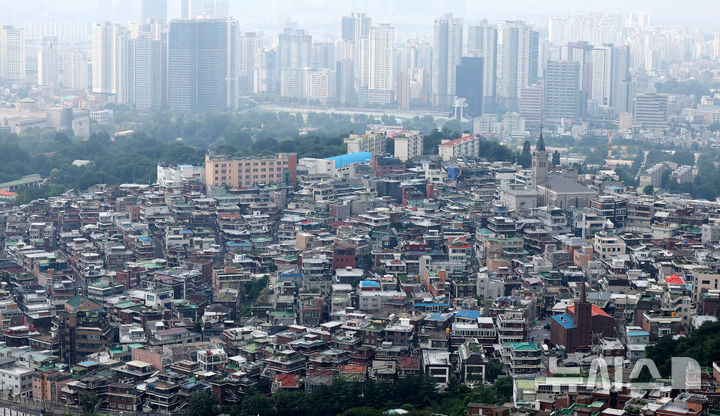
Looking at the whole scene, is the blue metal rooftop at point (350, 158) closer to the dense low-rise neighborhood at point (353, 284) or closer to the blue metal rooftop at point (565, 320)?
the dense low-rise neighborhood at point (353, 284)

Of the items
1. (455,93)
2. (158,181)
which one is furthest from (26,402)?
(455,93)

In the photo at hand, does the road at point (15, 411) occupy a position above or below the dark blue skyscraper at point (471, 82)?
below

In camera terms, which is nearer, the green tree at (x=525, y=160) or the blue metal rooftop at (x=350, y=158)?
the blue metal rooftop at (x=350, y=158)

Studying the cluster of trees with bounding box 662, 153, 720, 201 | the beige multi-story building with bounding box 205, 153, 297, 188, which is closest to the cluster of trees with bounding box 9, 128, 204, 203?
the beige multi-story building with bounding box 205, 153, 297, 188

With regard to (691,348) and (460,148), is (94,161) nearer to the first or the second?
(460,148)

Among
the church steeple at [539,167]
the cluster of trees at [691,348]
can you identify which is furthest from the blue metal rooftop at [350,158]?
the cluster of trees at [691,348]

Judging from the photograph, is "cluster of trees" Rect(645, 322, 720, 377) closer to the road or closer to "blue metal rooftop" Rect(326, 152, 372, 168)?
the road

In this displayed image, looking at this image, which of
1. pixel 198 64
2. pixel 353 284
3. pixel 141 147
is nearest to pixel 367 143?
pixel 141 147

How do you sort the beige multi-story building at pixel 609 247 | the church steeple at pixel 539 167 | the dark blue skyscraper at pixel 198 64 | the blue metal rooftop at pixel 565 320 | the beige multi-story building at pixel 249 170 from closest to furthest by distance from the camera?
the blue metal rooftop at pixel 565 320 < the beige multi-story building at pixel 609 247 < the church steeple at pixel 539 167 < the beige multi-story building at pixel 249 170 < the dark blue skyscraper at pixel 198 64
